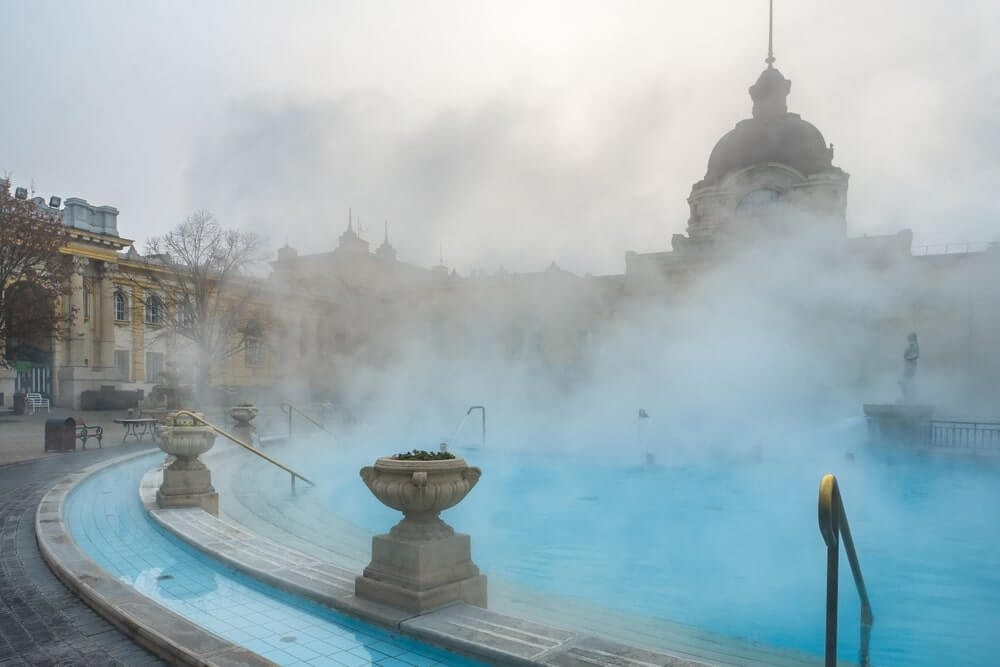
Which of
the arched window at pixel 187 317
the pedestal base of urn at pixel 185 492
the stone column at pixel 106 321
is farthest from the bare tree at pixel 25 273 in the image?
the stone column at pixel 106 321

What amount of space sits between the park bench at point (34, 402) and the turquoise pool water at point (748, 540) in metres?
14.0

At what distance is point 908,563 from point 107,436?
1326 cm

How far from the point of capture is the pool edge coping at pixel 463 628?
7.48 feet

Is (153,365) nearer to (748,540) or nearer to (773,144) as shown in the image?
(748,540)

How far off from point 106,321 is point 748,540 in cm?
2306

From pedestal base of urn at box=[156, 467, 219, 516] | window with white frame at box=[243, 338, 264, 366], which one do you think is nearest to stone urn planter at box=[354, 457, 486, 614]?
pedestal base of urn at box=[156, 467, 219, 516]

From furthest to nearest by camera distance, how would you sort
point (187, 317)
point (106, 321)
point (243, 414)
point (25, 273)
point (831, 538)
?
point (106, 321), point (187, 317), point (25, 273), point (243, 414), point (831, 538)

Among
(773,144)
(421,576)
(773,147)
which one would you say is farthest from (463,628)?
(773,144)

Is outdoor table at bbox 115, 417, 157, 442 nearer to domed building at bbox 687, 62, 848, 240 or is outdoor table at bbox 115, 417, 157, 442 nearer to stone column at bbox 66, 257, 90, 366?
stone column at bbox 66, 257, 90, 366

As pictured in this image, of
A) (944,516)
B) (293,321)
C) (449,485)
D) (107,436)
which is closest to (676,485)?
(944,516)

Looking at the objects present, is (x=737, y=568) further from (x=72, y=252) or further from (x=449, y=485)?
(x=72, y=252)

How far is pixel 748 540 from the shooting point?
5281 mm

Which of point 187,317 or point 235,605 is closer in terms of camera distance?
point 235,605

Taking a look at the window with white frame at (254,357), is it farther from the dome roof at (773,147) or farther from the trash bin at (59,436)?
the dome roof at (773,147)
